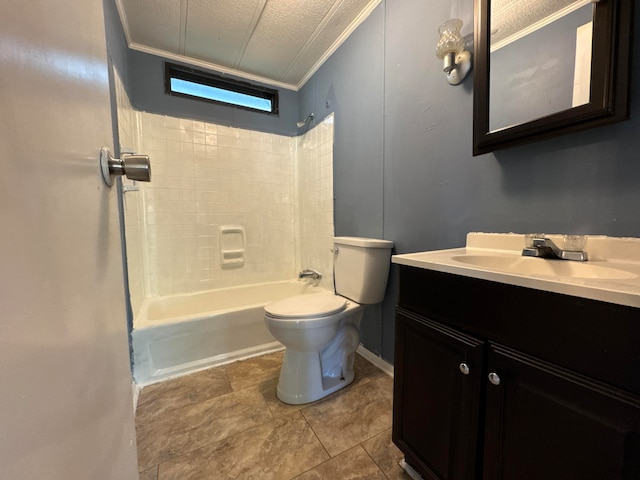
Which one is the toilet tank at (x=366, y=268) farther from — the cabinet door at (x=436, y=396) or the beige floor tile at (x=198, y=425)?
the beige floor tile at (x=198, y=425)

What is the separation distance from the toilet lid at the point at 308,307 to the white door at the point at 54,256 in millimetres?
839

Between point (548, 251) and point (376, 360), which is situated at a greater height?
point (548, 251)

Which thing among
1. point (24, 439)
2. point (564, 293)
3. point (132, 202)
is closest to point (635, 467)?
point (564, 293)

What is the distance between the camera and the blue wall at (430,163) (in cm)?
80

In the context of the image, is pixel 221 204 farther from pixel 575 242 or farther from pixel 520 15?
pixel 575 242

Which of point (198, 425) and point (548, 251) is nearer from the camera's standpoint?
point (548, 251)

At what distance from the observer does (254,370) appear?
1649 mm

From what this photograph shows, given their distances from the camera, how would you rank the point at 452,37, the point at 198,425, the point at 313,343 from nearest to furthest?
the point at 452,37 → the point at 198,425 → the point at 313,343

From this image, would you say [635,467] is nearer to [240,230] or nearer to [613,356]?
[613,356]

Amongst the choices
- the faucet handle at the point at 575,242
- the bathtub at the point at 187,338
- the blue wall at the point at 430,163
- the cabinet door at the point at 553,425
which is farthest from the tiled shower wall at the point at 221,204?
the cabinet door at the point at 553,425

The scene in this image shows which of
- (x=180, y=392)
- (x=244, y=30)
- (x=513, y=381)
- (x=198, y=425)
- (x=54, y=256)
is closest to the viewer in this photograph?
(x=54, y=256)

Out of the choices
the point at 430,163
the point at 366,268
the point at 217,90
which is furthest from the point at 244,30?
the point at 366,268

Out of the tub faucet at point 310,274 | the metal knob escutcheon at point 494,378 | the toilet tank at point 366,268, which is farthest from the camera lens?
the tub faucet at point 310,274

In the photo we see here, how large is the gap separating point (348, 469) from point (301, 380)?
0.45 meters
